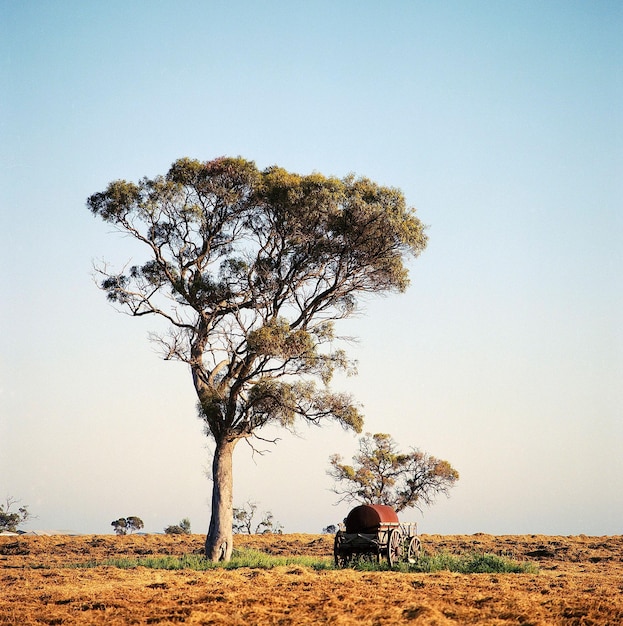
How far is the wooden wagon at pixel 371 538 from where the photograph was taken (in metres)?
25.3

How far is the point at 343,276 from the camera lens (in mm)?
30094

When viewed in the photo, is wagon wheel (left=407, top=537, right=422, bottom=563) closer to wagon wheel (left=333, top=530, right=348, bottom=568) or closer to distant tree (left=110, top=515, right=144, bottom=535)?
wagon wheel (left=333, top=530, right=348, bottom=568)

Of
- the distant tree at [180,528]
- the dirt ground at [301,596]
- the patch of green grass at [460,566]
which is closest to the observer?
the dirt ground at [301,596]

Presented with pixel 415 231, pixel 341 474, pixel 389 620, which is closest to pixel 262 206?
pixel 415 231

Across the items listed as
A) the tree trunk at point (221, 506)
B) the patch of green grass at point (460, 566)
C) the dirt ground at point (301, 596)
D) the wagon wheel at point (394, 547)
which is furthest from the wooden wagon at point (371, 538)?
the tree trunk at point (221, 506)

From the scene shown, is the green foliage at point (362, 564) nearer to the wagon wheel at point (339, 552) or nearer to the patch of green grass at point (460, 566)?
the patch of green grass at point (460, 566)

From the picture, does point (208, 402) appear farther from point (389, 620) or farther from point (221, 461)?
point (389, 620)

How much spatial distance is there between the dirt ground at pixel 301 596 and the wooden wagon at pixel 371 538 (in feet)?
6.58

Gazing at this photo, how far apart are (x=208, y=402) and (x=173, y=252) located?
22.3 ft

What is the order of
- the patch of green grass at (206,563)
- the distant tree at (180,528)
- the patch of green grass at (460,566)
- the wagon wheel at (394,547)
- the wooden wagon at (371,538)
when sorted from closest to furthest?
1. the patch of green grass at (460,566)
2. the wagon wheel at (394,547)
3. the wooden wagon at (371,538)
4. the patch of green grass at (206,563)
5. the distant tree at (180,528)

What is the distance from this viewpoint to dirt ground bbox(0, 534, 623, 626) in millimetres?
14031

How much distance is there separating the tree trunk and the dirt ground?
3.01 meters

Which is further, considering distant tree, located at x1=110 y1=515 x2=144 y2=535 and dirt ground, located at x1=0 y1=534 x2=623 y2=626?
distant tree, located at x1=110 y1=515 x2=144 y2=535

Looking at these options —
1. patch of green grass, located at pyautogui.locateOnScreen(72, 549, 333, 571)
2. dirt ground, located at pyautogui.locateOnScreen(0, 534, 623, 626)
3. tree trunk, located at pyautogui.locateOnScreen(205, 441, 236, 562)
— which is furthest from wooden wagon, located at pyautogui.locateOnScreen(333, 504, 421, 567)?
tree trunk, located at pyautogui.locateOnScreen(205, 441, 236, 562)
